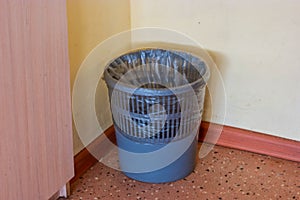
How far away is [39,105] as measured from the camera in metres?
1.30

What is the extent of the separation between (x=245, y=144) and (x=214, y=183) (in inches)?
11.9

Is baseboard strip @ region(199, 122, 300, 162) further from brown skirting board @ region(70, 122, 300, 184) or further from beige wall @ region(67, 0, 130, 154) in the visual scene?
beige wall @ region(67, 0, 130, 154)

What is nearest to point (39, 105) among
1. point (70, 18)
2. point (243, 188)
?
point (70, 18)

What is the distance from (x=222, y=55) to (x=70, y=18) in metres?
0.66

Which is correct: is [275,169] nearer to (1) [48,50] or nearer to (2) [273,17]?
(2) [273,17]

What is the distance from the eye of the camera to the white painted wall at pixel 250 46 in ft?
5.65

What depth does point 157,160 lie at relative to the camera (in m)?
1.65

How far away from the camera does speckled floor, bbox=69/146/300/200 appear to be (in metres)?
1.63

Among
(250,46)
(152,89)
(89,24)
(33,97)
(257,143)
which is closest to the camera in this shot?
(33,97)

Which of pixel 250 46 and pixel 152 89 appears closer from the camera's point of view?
pixel 152 89

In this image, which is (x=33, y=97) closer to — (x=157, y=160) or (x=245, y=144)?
(x=157, y=160)

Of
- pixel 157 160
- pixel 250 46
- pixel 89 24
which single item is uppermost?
pixel 89 24

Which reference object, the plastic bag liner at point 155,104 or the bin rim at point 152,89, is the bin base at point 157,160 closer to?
the plastic bag liner at point 155,104

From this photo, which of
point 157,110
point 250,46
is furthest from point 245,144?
point 157,110
